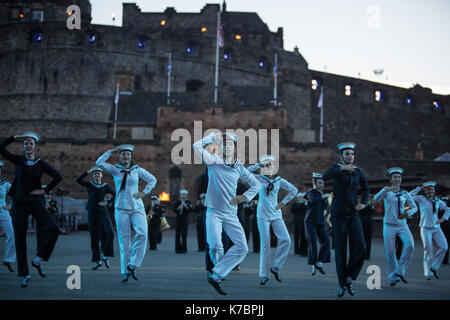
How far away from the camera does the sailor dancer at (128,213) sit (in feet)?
30.3

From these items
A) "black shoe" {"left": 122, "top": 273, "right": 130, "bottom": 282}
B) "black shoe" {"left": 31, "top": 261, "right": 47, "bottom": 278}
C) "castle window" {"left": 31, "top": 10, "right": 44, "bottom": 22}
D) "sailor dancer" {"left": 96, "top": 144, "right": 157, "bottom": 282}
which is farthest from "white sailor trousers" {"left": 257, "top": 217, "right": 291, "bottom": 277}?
"castle window" {"left": 31, "top": 10, "right": 44, "bottom": 22}

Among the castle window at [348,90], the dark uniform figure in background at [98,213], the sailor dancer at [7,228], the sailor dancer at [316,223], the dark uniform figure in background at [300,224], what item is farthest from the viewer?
the castle window at [348,90]

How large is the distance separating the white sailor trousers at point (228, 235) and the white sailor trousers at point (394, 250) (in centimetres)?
311

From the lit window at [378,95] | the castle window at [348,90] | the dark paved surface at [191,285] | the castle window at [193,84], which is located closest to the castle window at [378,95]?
the lit window at [378,95]

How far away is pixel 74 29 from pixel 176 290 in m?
49.3

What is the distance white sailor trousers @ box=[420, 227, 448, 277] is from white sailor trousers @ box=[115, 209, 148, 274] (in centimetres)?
569

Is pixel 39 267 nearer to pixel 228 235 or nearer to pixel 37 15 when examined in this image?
pixel 228 235

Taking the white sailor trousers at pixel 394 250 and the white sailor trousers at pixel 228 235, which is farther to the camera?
the white sailor trousers at pixel 394 250

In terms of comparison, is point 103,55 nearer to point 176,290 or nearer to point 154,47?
point 154,47

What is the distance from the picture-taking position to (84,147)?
36.3 meters

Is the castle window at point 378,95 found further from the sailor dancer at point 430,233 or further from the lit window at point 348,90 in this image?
the sailor dancer at point 430,233

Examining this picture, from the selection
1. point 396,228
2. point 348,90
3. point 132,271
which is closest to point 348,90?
point 348,90

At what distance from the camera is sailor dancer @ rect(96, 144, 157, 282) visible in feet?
30.3
